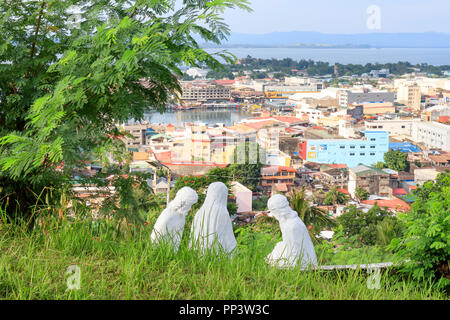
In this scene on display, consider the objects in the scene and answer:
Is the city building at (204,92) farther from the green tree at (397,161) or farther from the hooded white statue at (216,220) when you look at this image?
the hooded white statue at (216,220)

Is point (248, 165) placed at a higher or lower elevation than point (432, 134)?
higher

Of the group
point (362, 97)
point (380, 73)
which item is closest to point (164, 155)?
point (362, 97)

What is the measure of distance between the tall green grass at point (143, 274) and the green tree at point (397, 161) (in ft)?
58.2

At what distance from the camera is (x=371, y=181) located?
16.3 metres

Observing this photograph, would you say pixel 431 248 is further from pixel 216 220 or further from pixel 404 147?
pixel 404 147

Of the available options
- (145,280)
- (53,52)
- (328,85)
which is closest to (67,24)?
(53,52)

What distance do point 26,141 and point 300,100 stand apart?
2836 centimetres

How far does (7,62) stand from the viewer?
6.12ft

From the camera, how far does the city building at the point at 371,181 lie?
15.7 metres

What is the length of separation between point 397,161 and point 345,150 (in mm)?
2508

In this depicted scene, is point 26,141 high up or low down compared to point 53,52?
down

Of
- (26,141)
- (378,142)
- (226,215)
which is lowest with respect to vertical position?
(378,142)

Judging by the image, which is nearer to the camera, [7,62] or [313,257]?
[313,257]
